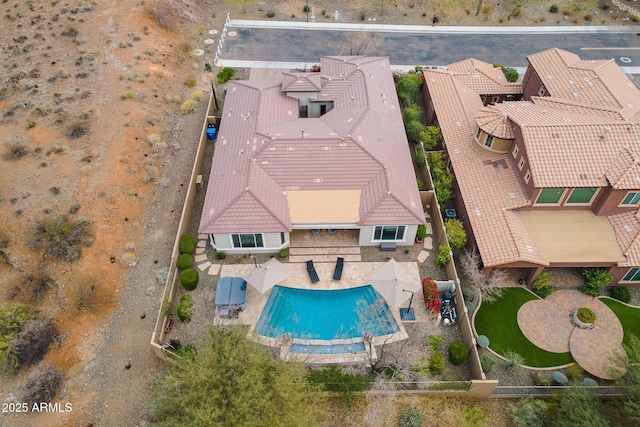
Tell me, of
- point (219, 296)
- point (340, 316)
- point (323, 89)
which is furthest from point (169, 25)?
point (340, 316)

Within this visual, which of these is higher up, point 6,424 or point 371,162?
point 371,162

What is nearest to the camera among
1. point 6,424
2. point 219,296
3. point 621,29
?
point 6,424

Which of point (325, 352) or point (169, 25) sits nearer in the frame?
point (325, 352)

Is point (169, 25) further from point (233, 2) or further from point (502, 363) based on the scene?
point (502, 363)

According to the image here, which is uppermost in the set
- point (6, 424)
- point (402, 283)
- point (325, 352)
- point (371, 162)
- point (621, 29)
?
point (621, 29)

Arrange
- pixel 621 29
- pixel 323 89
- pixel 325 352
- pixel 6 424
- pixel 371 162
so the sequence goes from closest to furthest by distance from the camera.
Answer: pixel 6 424 → pixel 325 352 → pixel 371 162 → pixel 323 89 → pixel 621 29

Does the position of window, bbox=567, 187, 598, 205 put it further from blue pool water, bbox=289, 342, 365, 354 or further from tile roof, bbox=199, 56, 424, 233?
blue pool water, bbox=289, 342, 365, 354

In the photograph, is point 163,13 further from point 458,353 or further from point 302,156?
point 458,353
